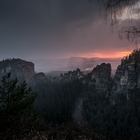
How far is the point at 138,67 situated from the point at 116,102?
2131 cm

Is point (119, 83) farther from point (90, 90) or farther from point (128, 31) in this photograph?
point (128, 31)

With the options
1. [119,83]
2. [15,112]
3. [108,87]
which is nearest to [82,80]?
[108,87]

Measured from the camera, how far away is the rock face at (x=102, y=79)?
57653 mm

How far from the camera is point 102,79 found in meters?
59.4

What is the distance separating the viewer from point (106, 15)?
3.62 metres

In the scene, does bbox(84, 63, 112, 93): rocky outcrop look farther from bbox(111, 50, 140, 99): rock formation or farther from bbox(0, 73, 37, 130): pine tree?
bbox(0, 73, 37, 130): pine tree

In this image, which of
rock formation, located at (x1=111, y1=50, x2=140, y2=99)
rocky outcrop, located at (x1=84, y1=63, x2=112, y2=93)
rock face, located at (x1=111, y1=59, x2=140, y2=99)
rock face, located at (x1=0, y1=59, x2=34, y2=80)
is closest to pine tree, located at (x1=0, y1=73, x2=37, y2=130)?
rock formation, located at (x1=111, y1=50, x2=140, y2=99)

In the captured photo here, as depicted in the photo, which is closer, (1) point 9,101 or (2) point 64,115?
(1) point 9,101

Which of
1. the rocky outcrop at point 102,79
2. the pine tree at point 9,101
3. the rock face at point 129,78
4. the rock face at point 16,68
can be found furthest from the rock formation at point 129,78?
the rock face at point 16,68

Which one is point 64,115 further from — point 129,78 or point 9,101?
point 129,78

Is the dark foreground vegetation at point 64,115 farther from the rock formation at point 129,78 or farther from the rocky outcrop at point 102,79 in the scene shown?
the rocky outcrop at point 102,79

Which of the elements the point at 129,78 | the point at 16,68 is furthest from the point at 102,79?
the point at 16,68

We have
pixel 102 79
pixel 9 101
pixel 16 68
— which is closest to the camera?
pixel 9 101

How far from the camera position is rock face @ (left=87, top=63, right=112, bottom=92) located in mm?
57653
